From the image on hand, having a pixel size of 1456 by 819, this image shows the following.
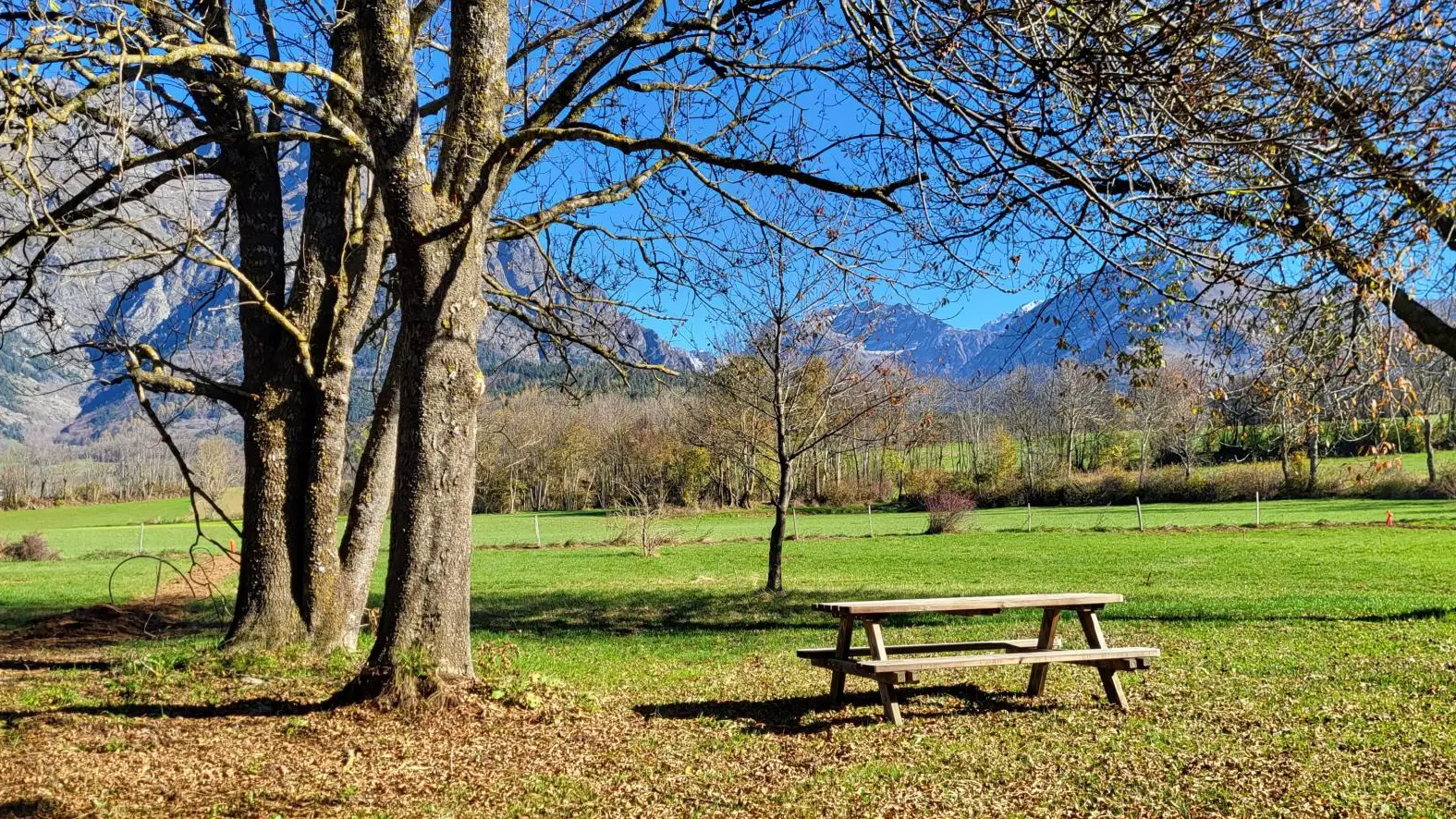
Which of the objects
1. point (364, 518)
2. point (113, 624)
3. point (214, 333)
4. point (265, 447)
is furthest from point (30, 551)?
point (364, 518)

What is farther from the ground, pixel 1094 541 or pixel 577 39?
pixel 577 39

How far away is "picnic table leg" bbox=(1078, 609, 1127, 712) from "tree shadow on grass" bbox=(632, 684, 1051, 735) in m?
0.46

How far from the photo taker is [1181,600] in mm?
15078

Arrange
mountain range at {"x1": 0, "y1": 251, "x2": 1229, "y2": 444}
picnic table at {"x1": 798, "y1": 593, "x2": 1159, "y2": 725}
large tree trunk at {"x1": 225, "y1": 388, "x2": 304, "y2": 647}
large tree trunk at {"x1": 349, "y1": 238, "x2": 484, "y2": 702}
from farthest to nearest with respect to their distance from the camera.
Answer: large tree trunk at {"x1": 225, "y1": 388, "x2": 304, "y2": 647} → mountain range at {"x1": 0, "y1": 251, "x2": 1229, "y2": 444} → picnic table at {"x1": 798, "y1": 593, "x2": 1159, "y2": 725} → large tree trunk at {"x1": 349, "y1": 238, "x2": 484, "y2": 702}

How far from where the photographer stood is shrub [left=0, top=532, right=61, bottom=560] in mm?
34656

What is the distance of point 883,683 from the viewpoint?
6.39 meters

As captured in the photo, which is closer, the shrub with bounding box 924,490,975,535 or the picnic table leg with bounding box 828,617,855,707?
the picnic table leg with bounding box 828,617,855,707

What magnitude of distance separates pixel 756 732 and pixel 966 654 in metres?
1.51

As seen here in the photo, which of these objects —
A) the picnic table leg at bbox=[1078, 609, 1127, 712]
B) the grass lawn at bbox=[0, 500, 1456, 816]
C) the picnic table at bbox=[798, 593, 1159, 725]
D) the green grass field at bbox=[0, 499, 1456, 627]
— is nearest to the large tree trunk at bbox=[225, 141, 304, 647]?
the grass lawn at bbox=[0, 500, 1456, 816]

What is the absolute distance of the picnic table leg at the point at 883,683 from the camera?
6297 millimetres

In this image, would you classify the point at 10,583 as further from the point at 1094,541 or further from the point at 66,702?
the point at 1094,541

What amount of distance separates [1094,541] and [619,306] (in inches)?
1017

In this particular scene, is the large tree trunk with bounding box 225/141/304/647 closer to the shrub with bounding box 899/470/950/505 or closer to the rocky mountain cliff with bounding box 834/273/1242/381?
the rocky mountain cliff with bounding box 834/273/1242/381

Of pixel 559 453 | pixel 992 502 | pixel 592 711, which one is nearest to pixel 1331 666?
pixel 592 711
